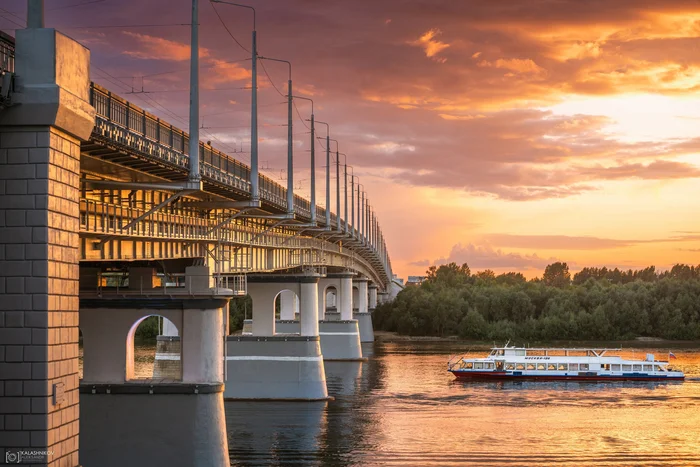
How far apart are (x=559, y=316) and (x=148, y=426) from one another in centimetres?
11960

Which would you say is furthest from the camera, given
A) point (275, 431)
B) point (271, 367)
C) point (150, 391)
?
point (271, 367)

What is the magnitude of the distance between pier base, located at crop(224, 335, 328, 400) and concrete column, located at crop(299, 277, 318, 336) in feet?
19.0

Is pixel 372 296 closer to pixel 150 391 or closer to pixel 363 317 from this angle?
pixel 363 317

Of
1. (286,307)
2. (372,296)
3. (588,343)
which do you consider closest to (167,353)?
(286,307)

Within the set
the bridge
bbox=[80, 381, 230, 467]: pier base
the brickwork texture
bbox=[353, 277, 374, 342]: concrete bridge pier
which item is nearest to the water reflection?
the bridge

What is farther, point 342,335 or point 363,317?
point 363,317

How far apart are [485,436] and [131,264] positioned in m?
19.7

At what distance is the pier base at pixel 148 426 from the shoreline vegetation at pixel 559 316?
4190 inches

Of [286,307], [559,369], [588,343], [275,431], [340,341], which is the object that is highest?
[286,307]

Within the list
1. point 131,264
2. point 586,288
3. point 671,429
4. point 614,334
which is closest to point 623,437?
point 671,429

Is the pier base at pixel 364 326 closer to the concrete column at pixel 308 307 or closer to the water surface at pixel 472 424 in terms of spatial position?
the water surface at pixel 472 424

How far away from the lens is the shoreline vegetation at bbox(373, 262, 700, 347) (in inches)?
5768

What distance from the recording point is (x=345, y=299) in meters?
111

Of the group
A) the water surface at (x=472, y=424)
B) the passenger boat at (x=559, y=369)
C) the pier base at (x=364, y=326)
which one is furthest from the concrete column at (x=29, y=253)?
the pier base at (x=364, y=326)
